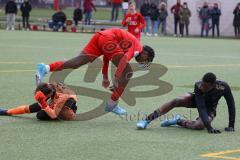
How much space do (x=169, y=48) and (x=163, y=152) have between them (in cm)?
2287

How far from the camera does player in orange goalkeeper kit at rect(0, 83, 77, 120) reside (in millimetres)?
10578

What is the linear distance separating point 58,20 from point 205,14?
9.69m

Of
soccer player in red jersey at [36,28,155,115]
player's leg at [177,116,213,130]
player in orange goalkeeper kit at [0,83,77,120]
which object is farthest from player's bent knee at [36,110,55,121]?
player's leg at [177,116,213,130]

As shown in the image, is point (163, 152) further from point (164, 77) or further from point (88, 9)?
point (88, 9)

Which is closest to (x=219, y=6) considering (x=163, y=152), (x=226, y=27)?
(x=226, y=27)

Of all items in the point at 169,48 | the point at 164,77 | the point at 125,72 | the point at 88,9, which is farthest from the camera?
the point at 88,9

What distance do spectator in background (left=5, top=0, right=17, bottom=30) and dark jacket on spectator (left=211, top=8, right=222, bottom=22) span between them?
12199 mm

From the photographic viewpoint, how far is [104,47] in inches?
459

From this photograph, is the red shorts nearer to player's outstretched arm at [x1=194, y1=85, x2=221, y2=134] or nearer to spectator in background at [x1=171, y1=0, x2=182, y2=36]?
player's outstretched arm at [x1=194, y1=85, x2=221, y2=134]

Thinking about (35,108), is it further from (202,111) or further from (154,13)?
(154,13)

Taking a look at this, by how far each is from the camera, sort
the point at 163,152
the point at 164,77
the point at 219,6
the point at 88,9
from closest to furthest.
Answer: the point at 163,152
the point at 164,77
the point at 219,6
the point at 88,9

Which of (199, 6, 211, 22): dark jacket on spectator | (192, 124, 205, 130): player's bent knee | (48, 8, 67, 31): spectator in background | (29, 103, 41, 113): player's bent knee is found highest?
(199, 6, 211, 22): dark jacket on spectator

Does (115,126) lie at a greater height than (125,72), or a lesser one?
lesser

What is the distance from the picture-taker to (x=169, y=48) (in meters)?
31.2
